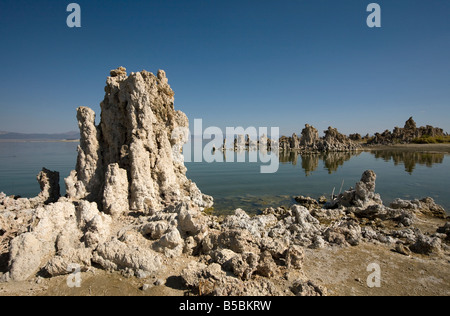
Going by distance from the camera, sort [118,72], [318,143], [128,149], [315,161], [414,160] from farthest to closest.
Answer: [318,143], [315,161], [414,160], [118,72], [128,149]

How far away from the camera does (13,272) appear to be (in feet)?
18.9

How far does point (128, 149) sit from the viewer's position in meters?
11.6

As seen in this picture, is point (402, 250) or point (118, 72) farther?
point (118, 72)

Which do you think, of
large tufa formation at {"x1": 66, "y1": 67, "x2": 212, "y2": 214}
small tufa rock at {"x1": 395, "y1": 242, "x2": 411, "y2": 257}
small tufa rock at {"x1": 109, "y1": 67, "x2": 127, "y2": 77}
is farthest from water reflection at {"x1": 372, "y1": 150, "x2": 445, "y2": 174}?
small tufa rock at {"x1": 109, "y1": 67, "x2": 127, "y2": 77}

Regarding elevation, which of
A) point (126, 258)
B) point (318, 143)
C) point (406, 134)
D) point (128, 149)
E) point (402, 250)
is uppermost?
point (406, 134)

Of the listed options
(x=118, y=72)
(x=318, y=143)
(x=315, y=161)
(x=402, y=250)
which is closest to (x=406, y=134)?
(x=318, y=143)

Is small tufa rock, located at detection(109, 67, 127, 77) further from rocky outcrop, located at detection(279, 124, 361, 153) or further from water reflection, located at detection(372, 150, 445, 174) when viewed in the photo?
rocky outcrop, located at detection(279, 124, 361, 153)

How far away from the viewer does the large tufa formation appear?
1087 centimetres

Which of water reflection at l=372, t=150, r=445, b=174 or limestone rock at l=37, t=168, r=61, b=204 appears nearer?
limestone rock at l=37, t=168, r=61, b=204

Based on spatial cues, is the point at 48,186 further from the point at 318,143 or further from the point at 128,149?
the point at 318,143

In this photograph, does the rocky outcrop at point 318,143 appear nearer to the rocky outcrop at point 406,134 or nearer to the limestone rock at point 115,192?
the rocky outcrop at point 406,134
